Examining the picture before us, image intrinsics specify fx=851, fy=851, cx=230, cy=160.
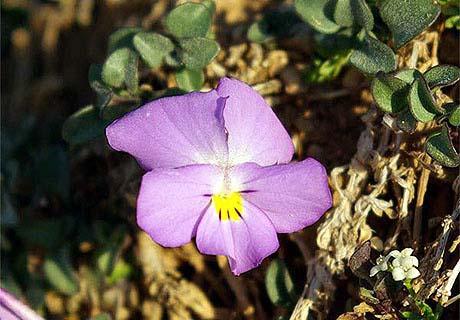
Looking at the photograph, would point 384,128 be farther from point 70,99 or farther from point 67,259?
point 70,99

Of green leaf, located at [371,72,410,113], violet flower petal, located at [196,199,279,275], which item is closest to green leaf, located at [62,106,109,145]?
violet flower petal, located at [196,199,279,275]

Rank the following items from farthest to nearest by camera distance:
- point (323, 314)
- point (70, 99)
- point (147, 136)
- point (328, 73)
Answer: point (70, 99) → point (328, 73) → point (323, 314) → point (147, 136)

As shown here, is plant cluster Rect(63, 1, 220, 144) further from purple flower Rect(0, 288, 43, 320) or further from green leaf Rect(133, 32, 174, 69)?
purple flower Rect(0, 288, 43, 320)

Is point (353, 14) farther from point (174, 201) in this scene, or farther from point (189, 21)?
point (174, 201)

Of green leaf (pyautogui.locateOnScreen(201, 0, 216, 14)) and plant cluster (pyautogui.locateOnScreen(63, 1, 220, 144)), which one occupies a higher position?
green leaf (pyautogui.locateOnScreen(201, 0, 216, 14))

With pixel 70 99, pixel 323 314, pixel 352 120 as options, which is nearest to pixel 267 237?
pixel 323 314

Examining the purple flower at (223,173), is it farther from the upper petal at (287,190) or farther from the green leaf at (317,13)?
the green leaf at (317,13)
